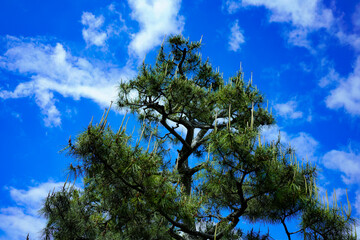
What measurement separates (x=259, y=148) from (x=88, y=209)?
1.69m

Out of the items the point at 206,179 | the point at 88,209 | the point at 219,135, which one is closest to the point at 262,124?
the point at 206,179

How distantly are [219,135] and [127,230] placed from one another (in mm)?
1238

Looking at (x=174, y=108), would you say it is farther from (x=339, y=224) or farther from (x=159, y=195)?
(x=339, y=224)

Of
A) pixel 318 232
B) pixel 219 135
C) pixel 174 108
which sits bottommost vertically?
pixel 318 232

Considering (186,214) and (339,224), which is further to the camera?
(339,224)

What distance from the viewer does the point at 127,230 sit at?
8.20 ft

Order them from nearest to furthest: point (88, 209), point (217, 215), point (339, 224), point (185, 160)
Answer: point (339, 224) → point (88, 209) → point (217, 215) → point (185, 160)

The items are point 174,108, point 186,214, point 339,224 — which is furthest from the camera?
point 174,108

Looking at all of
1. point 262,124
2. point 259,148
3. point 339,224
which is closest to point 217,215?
point 339,224

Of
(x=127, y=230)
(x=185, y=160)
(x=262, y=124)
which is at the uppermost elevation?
(x=262, y=124)

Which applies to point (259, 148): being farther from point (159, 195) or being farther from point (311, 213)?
point (311, 213)

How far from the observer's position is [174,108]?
358 centimetres

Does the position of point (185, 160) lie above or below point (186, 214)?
above

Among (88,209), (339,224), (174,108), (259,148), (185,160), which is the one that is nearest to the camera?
(259,148)
